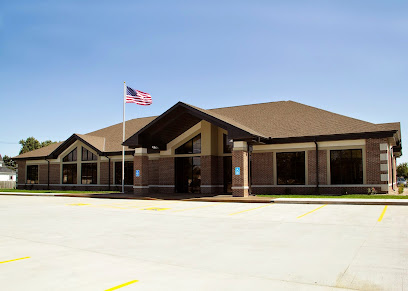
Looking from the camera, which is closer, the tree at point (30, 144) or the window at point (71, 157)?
the window at point (71, 157)

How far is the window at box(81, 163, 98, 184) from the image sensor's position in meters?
36.6

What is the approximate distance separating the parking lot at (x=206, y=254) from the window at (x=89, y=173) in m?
23.8

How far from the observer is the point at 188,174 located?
30.5 metres

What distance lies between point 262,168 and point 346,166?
578 centimetres

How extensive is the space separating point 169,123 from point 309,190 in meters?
11.3

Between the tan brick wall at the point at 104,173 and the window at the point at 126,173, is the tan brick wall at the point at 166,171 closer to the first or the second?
the window at the point at 126,173

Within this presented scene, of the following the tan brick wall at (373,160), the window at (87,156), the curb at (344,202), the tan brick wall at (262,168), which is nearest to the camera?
the curb at (344,202)

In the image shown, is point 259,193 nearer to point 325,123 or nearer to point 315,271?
point 325,123

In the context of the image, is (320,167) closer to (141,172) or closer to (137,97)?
(141,172)

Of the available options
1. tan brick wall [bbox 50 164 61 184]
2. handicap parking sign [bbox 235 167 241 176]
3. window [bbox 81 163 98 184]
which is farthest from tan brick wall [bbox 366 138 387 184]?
tan brick wall [bbox 50 164 61 184]

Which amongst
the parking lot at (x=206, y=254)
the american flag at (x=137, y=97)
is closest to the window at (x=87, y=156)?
the american flag at (x=137, y=97)

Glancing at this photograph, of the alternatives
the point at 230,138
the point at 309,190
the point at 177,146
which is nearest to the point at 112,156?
the point at 177,146

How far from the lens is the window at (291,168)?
2616 centimetres

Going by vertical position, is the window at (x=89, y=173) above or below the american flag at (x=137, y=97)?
below
